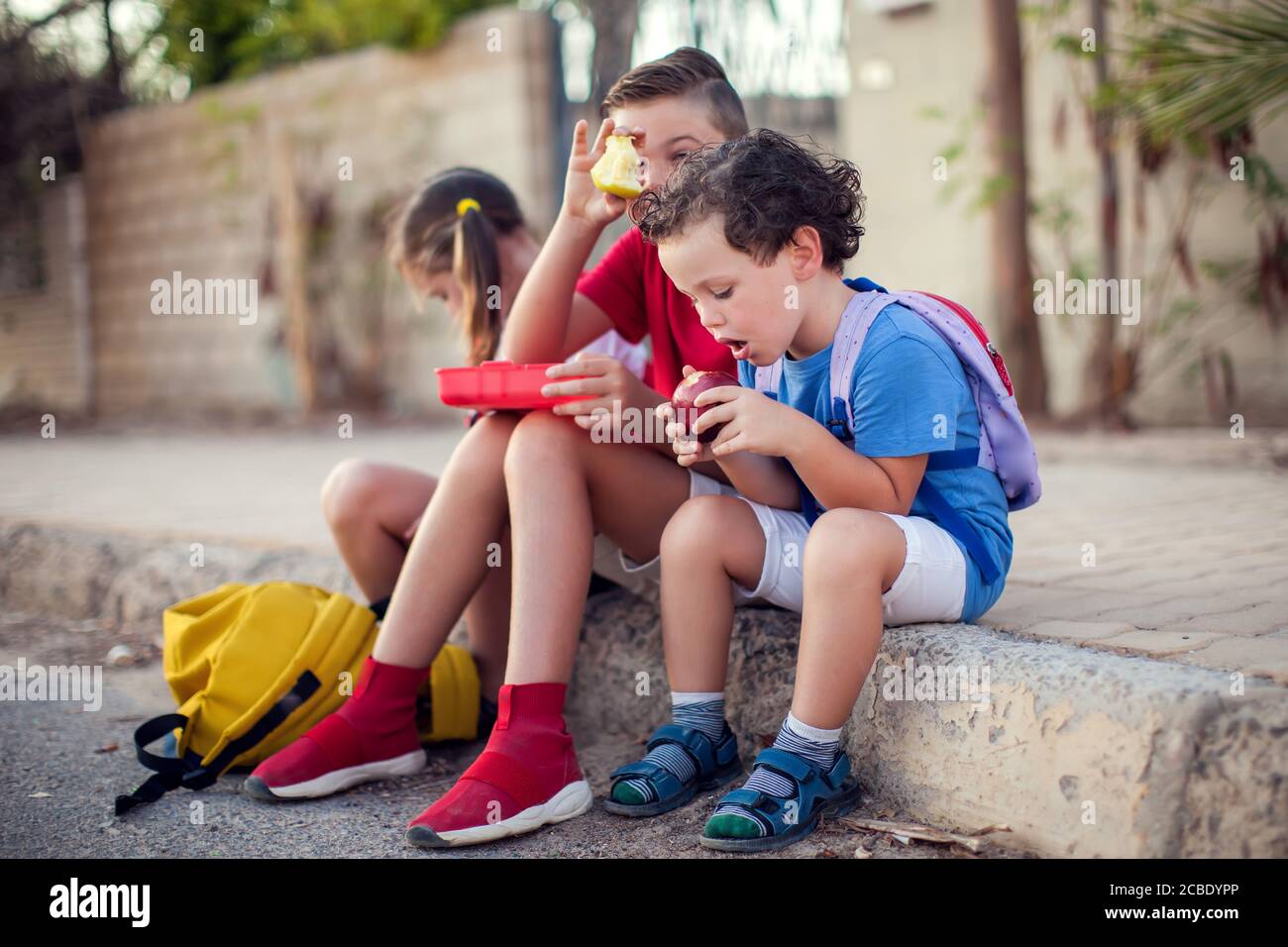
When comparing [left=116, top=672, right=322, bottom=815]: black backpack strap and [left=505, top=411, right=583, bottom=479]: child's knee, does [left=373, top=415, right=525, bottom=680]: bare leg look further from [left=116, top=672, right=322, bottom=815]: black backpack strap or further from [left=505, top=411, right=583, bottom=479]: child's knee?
[left=116, top=672, right=322, bottom=815]: black backpack strap

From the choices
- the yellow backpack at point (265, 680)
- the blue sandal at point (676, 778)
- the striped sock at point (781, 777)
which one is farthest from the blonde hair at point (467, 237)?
the striped sock at point (781, 777)

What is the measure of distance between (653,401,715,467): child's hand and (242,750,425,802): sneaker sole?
83cm

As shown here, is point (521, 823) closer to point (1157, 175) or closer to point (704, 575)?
point (704, 575)

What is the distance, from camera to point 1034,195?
19.9 ft

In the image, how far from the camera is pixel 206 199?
9.73 metres

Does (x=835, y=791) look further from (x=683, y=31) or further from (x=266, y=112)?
(x=266, y=112)

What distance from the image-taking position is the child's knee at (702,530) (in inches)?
73.7

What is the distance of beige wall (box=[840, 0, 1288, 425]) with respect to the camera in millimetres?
5355

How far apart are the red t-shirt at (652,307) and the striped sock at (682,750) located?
63 centimetres

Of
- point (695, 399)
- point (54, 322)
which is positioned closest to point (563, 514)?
point (695, 399)

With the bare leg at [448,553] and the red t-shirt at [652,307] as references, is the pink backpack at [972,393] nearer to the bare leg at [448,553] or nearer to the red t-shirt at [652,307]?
the red t-shirt at [652,307]

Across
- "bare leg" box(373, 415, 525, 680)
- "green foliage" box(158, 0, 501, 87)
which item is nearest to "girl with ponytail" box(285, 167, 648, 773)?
"bare leg" box(373, 415, 525, 680)

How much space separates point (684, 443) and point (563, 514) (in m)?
0.31

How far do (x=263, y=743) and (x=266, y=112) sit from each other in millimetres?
8009
